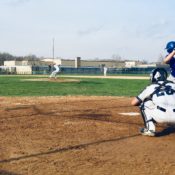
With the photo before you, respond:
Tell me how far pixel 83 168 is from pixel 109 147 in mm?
1312

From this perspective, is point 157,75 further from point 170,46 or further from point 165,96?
point 170,46

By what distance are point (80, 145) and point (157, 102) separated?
5.61 feet

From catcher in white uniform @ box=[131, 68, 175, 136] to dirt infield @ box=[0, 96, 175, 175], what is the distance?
33 cm

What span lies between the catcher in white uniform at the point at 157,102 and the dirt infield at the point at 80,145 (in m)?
0.33

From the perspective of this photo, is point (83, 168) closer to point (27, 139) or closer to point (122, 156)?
point (122, 156)

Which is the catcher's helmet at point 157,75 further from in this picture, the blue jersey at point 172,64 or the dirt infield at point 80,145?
the dirt infield at point 80,145

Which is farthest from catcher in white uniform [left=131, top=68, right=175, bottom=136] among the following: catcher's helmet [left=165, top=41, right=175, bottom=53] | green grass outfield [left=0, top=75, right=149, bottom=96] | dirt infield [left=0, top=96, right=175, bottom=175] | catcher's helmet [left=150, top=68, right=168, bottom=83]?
green grass outfield [left=0, top=75, right=149, bottom=96]

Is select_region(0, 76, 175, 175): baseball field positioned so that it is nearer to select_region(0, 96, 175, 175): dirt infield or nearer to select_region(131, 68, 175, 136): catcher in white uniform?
select_region(0, 96, 175, 175): dirt infield

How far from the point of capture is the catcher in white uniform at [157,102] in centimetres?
695

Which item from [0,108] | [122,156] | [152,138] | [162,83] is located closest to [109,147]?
[122,156]

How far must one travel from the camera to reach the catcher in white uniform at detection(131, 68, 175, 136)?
6945 mm

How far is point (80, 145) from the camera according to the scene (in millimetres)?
6250

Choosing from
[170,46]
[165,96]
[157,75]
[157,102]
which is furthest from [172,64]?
[157,102]

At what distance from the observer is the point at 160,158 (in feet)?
18.0
